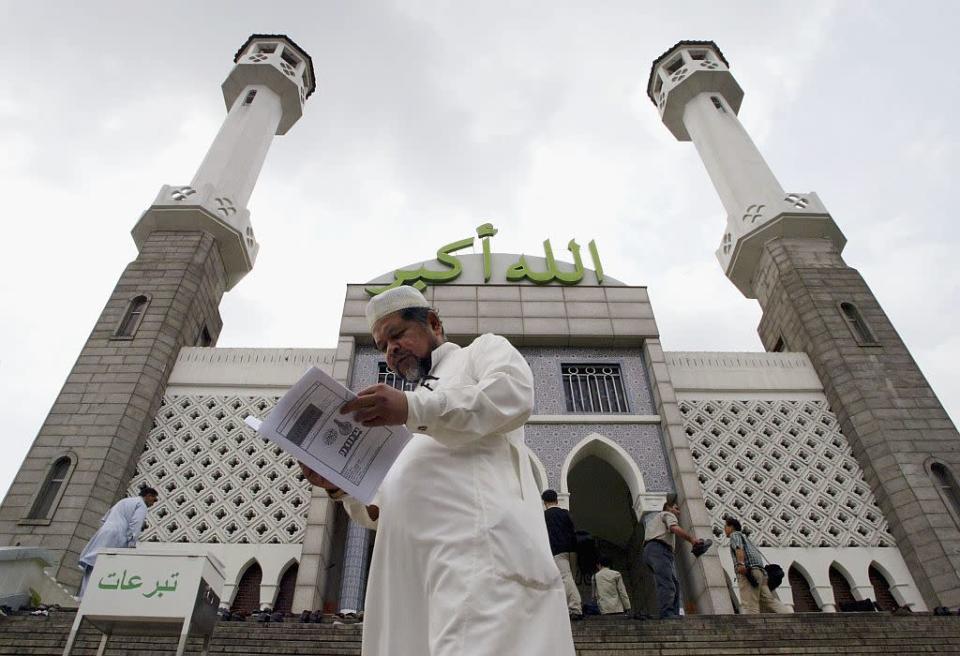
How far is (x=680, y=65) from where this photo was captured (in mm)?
15750

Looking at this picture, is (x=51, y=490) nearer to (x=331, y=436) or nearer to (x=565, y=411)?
(x=565, y=411)

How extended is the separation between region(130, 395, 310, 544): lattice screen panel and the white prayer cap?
6540 mm

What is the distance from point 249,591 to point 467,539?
23.2 ft

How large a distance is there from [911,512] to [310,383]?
840 cm

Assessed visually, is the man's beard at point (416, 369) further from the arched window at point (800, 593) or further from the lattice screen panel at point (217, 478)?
the arched window at point (800, 593)

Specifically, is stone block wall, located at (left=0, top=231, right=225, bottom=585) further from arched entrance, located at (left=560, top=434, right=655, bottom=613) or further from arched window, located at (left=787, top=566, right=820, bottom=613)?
arched window, located at (left=787, top=566, right=820, bottom=613)

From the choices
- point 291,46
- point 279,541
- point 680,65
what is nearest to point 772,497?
point 279,541

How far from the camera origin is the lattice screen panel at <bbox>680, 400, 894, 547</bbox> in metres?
8.08

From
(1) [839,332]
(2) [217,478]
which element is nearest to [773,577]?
(1) [839,332]

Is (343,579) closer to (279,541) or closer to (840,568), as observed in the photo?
(279,541)

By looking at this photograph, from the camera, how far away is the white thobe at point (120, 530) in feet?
17.7

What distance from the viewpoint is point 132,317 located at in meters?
9.70

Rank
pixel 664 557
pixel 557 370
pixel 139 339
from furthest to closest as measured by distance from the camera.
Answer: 1. pixel 557 370
2. pixel 139 339
3. pixel 664 557

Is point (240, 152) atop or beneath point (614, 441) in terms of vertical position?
atop
